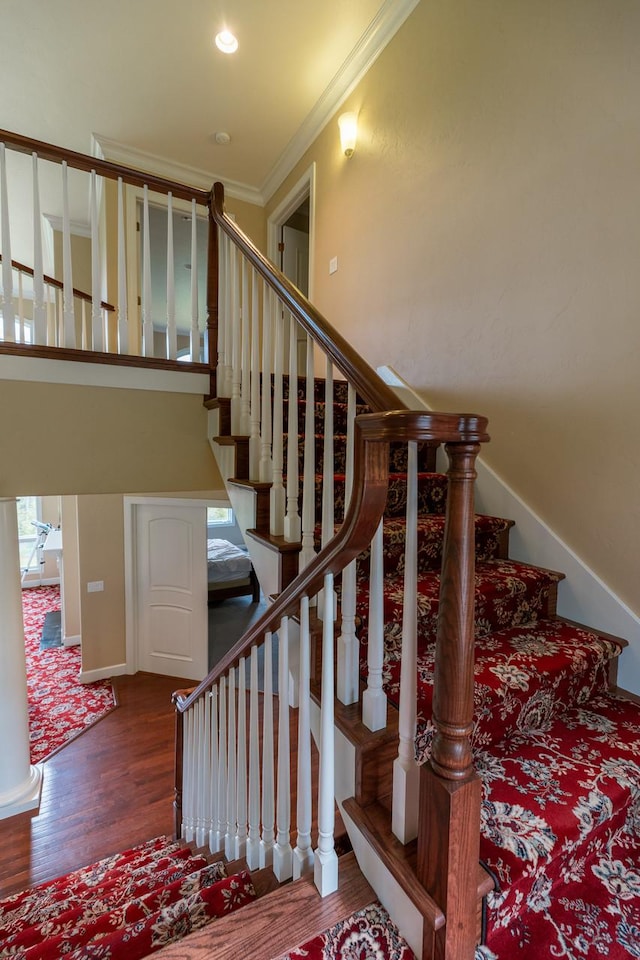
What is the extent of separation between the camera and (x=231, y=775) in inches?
61.1

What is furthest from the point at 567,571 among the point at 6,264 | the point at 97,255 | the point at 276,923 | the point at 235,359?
the point at 6,264

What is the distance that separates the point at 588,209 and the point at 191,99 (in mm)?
3353

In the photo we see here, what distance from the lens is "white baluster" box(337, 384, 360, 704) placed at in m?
1.06

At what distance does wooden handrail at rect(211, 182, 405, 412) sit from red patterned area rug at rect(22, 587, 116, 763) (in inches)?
158

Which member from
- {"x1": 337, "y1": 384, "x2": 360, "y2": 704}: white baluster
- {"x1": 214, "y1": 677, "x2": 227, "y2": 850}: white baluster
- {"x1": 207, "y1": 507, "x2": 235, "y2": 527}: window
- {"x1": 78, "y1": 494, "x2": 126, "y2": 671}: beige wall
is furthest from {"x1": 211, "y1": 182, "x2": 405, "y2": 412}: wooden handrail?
{"x1": 207, "y1": 507, "x2": 235, "y2": 527}: window

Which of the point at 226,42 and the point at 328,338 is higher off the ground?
the point at 226,42

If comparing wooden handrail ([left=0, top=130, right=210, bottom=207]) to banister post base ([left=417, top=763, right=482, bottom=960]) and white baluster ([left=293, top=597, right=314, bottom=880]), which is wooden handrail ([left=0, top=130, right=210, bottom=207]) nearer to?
white baluster ([left=293, top=597, right=314, bottom=880])

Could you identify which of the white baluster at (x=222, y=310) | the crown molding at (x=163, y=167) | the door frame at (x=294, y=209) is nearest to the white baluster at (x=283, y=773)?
the white baluster at (x=222, y=310)

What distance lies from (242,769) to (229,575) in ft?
16.6

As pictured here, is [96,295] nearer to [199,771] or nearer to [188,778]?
[199,771]

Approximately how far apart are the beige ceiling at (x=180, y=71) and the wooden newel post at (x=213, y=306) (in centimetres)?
168

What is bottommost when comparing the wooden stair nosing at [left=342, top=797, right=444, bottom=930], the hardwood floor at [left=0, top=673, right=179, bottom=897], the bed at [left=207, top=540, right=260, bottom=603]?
the hardwood floor at [left=0, top=673, right=179, bottom=897]

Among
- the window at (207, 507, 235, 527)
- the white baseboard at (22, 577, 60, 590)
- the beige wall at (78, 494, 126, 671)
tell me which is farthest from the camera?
the window at (207, 507, 235, 527)

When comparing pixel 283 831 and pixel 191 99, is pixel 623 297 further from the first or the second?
pixel 191 99
